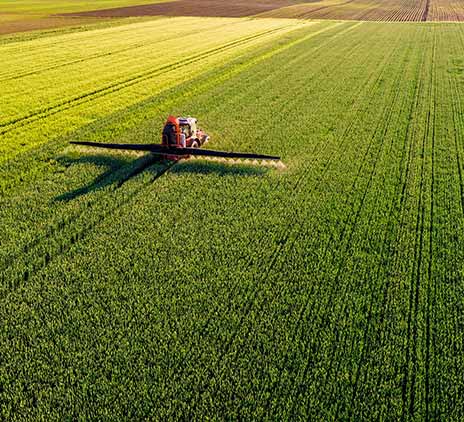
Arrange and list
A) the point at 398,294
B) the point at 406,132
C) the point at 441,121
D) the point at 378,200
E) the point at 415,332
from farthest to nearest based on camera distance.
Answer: the point at 441,121
the point at 406,132
the point at 378,200
the point at 398,294
the point at 415,332

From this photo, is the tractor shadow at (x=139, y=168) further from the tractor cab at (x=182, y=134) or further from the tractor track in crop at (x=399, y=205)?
the tractor track in crop at (x=399, y=205)

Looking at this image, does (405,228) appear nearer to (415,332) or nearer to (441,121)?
(415,332)

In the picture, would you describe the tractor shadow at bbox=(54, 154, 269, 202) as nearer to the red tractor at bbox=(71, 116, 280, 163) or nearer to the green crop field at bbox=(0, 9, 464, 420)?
the green crop field at bbox=(0, 9, 464, 420)

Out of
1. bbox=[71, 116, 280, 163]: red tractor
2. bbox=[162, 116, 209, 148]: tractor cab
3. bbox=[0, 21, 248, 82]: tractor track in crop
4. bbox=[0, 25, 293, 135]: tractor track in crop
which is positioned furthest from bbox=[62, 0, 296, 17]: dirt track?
bbox=[71, 116, 280, 163]: red tractor

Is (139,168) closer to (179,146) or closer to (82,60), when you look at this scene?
(179,146)

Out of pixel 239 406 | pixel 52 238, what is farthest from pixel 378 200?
pixel 52 238

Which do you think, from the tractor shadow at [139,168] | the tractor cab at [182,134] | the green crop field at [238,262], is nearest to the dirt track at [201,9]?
the green crop field at [238,262]
